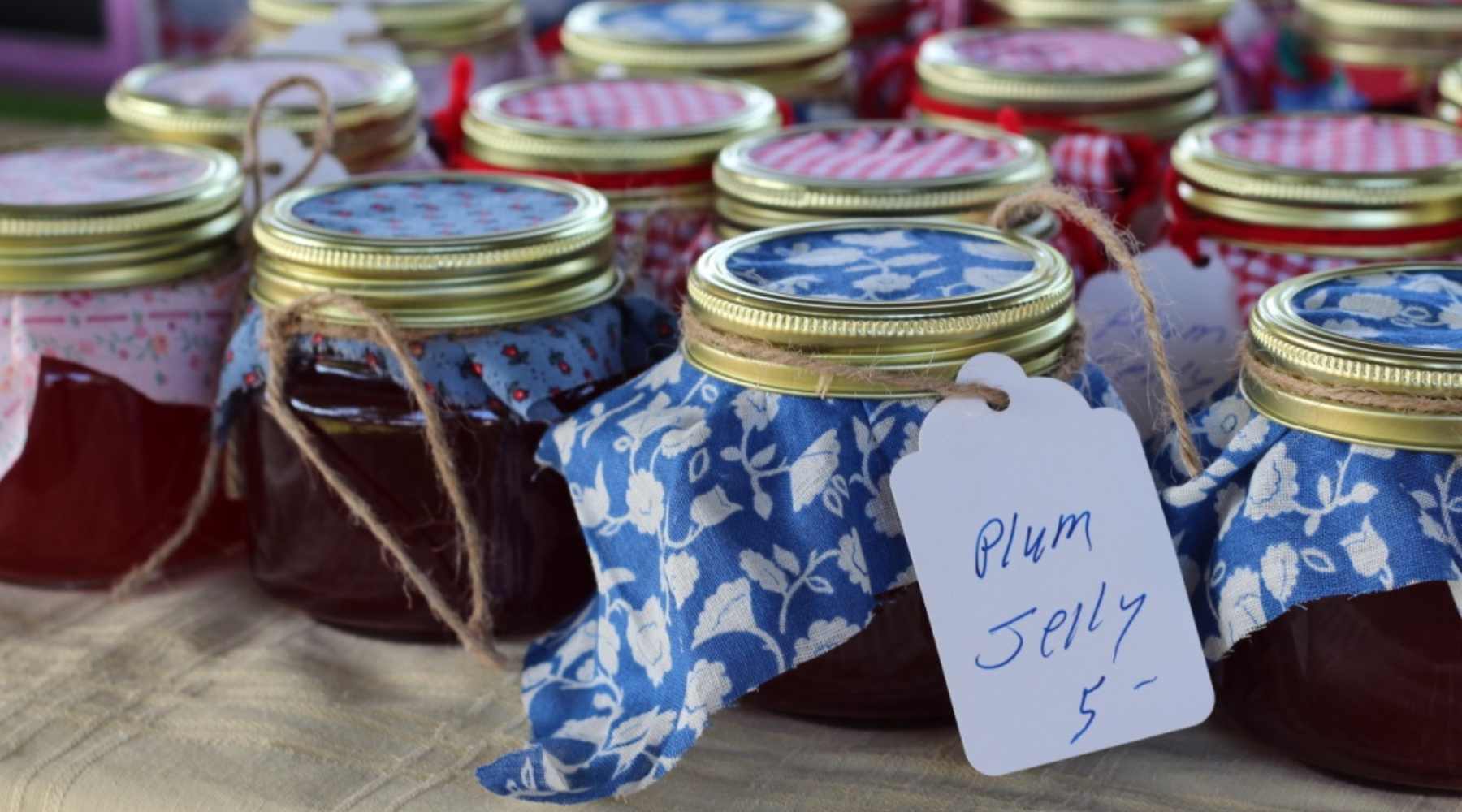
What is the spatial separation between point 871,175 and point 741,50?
1.12 ft

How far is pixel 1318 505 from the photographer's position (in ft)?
2.32

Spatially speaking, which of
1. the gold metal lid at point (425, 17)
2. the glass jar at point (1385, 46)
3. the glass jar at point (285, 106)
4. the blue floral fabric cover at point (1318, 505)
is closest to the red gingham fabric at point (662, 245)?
the glass jar at point (285, 106)

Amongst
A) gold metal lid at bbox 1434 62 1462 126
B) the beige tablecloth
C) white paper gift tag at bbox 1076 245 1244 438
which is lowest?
the beige tablecloth

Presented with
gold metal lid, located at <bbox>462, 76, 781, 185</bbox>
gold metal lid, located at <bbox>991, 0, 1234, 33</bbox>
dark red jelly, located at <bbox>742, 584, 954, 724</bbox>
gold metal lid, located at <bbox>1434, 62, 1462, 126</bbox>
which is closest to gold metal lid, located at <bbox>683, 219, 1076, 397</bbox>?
dark red jelly, located at <bbox>742, 584, 954, 724</bbox>

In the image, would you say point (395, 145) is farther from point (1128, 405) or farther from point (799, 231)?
point (1128, 405)

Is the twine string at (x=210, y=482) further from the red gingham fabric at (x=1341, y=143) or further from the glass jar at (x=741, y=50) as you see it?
the red gingham fabric at (x=1341, y=143)

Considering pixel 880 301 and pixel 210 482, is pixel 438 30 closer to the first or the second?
pixel 210 482

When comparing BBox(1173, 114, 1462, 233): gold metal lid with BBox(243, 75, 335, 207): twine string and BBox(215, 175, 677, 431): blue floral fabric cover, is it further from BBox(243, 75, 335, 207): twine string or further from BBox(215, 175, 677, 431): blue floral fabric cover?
BBox(243, 75, 335, 207): twine string

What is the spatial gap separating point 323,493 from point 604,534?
171 mm

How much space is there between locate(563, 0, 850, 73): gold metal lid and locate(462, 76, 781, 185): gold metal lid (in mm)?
81

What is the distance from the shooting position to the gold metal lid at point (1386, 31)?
128cm

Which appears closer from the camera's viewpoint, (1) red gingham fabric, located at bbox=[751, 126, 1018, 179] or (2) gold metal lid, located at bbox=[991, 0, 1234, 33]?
(1) red gingham fabric, located at bbox=[751, 126, 1018, 179]

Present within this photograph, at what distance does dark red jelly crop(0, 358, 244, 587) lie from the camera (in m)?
0.92

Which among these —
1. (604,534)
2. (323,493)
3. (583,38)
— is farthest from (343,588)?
(583,38)
